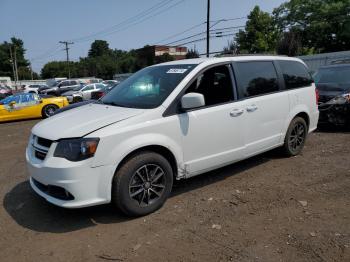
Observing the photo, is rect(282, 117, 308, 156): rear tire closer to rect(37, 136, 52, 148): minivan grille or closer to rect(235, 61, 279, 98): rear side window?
rect(235, 61, 279, 98): rear side window

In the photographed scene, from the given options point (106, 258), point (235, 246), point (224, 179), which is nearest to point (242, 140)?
point (224, 179)

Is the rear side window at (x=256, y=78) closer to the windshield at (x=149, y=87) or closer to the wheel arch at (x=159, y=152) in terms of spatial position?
the windshield at (x=149, y=87)

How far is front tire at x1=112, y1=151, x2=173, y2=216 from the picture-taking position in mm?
3852

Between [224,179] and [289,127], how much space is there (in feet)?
5.32

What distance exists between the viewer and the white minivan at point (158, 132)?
12.2ft

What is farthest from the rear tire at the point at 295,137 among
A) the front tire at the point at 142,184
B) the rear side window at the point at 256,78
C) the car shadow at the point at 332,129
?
the front tire at the point at 142,184

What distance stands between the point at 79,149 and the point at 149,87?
1519 millimetres

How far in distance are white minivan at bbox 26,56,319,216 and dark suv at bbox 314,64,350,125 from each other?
299 cm

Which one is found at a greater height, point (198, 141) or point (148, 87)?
point (148, 87)

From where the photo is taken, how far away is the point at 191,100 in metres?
4.17

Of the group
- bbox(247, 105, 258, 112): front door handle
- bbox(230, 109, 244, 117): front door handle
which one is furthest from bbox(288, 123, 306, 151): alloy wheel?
bbox(230, 109, 244, 117): front door handle

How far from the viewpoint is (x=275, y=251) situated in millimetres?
3291

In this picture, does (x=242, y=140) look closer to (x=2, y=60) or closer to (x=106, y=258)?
(x=106, y=258)

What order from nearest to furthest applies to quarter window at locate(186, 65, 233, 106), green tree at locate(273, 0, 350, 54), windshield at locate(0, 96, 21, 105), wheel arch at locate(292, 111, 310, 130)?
quarter window at locate(186, 65, 233, 106)
wheel arch at locate(292, 111, 310, 130)
windshield at locate(0, 96, 21, 105)
green tree at locate(273, 0, 350, 54)
